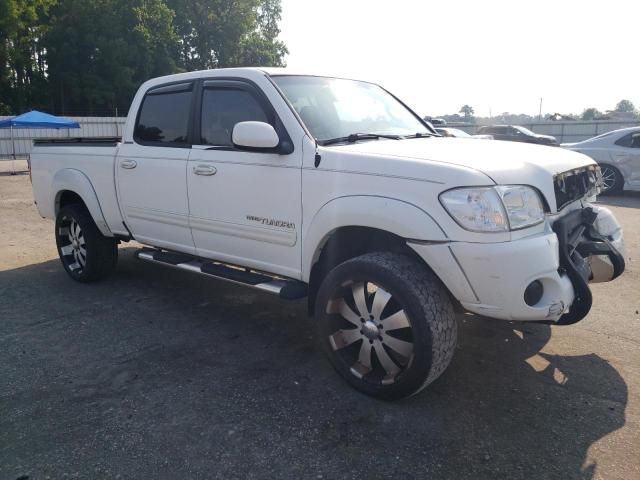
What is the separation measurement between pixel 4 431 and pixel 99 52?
44043 mm

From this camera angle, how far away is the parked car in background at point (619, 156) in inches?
434

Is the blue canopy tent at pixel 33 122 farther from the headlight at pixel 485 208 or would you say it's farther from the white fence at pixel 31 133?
the headlight at pixel 485 208

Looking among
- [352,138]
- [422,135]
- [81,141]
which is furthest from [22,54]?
[352,138]

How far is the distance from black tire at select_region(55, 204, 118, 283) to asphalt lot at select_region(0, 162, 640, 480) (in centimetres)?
58

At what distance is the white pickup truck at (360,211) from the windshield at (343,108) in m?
0.02

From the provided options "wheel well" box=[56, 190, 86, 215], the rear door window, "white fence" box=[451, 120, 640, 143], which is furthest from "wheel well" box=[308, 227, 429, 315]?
"white fence" box=[451, 120, 640, 143]

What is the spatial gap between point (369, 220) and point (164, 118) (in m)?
2.43

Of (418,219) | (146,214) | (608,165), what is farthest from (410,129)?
(608,165)

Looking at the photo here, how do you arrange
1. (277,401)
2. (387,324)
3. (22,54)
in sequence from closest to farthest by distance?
1. (387,324)
2. (277,401)
3. (22,54)

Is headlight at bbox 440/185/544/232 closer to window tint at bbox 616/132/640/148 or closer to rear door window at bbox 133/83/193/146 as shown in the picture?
rear door window at bbox 133/83/193/146

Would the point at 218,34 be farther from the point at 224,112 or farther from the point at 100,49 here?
the point at 224,112

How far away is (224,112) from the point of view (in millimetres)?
4207

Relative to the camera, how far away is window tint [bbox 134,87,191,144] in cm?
451

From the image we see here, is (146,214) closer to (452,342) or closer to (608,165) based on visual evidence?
(452,342)
